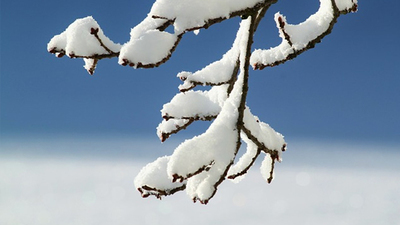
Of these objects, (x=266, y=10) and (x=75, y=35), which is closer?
(x=75, y=35)

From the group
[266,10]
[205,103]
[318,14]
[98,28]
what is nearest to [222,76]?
[205,103]

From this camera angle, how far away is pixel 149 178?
255 centimetres

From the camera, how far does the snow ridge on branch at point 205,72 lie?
2.12 meters

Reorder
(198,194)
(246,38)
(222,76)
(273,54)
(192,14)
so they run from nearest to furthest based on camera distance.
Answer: (192,14)
(198,194)
(246,38)
(273,54)
(222,76)

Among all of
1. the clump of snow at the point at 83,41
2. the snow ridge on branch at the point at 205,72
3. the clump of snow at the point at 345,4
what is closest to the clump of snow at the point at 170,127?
the snow ridge on branch at the point at 205,72

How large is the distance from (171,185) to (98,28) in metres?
0.96

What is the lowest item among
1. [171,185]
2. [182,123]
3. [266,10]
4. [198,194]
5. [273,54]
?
[198,194]

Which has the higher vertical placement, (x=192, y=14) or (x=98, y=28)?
(x=98, y=28)

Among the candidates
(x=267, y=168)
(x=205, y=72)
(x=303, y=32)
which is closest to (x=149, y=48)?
(x=205, y=72)

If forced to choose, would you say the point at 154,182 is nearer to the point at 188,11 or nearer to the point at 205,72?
the point at 205,72

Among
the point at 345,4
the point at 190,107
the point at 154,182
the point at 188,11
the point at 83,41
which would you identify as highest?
the point at 345,4

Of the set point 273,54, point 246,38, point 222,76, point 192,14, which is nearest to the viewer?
point 192,14

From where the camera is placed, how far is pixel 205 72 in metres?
2.91

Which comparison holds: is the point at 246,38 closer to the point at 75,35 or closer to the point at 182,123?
the point at 182,123
